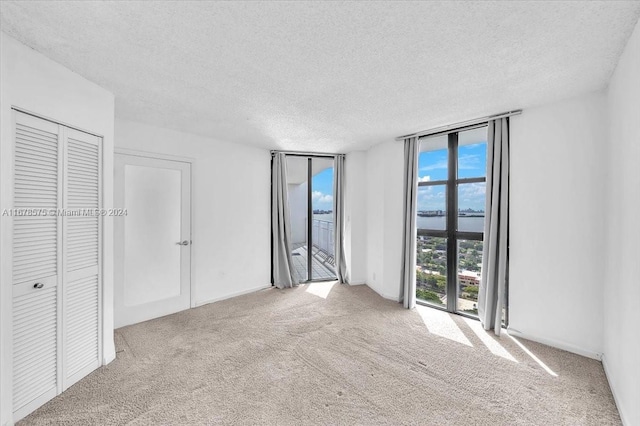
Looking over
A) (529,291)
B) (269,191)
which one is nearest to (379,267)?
(529,291)

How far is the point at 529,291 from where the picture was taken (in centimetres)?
260

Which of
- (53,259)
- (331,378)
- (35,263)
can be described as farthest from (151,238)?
(331,378)

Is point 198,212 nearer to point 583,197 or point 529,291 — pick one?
point 529,291

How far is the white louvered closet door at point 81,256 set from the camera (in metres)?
1.94

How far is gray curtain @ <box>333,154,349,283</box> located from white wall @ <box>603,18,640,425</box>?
3201 millimetres

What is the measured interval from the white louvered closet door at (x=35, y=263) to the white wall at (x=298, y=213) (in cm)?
336

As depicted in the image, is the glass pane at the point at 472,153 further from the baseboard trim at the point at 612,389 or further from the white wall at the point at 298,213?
the white wall at the point at 298,213

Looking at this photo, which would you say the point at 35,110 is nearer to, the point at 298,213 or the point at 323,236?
the point at 298,213

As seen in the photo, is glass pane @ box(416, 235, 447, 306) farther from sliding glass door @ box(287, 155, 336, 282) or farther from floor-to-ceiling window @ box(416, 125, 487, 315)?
sliding glass door @ box(287, 155, 336, 282)

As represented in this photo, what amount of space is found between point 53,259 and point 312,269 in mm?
3730

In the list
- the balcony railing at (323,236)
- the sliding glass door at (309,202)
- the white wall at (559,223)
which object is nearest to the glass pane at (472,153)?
the white wall at (559,223)

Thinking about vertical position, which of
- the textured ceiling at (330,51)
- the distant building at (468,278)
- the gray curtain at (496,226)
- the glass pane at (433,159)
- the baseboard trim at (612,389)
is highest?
the textured ceiling at (330,51)

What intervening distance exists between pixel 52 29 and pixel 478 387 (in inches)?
145

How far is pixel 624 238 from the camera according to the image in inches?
66.9
